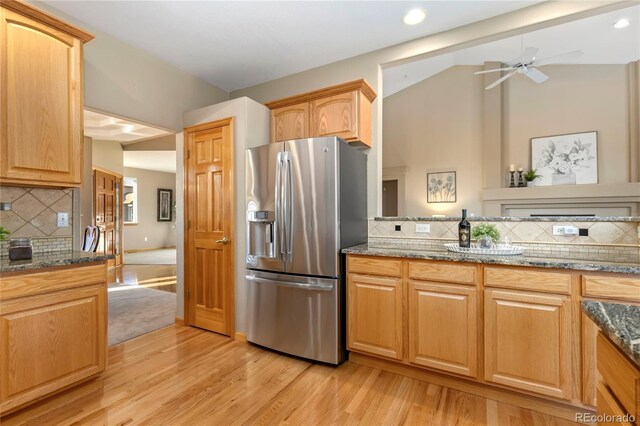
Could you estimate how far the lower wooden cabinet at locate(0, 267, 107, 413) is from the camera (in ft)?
5.16

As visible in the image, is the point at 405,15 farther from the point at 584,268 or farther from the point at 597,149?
the point at 597,149

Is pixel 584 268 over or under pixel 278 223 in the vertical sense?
under

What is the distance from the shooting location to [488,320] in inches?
71.4

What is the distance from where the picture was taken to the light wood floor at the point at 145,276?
483cm

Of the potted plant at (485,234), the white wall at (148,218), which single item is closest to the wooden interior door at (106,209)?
the white wall at (148,218)

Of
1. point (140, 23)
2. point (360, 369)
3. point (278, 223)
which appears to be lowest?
point (360, 369)

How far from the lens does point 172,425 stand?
163 centimetres

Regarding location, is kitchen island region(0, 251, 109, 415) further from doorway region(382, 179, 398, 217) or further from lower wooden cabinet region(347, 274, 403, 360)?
doorway region(382, 179, 398, 217)

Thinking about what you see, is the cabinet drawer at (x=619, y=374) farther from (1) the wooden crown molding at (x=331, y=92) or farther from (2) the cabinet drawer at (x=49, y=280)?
(2) the cabinet drawer at (x=49, y=280)

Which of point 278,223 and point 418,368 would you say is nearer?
point 418,368

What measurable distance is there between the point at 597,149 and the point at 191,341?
6.66 metres

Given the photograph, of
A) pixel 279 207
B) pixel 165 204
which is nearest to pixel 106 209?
pixel 165 204

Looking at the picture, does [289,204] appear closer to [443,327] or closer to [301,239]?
[301,239]

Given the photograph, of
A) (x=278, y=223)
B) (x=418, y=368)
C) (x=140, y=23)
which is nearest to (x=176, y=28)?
(x=140, y=23)
